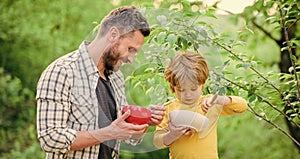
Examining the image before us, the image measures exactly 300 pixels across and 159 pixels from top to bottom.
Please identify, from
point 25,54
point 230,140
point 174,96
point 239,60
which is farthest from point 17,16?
point 174,96

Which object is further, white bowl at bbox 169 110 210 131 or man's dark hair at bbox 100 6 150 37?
white bowl at bbox 169 110 210 131

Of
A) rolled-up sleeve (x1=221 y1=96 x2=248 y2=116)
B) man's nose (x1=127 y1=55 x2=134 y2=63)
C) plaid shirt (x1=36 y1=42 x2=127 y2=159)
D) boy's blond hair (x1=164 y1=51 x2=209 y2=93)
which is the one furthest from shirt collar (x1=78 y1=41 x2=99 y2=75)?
rolled-up sleeve (x1=221 y1=96 x2=248 y2=116)

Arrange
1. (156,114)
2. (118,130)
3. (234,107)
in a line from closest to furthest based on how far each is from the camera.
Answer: (118,130), (156,114), (234,107)

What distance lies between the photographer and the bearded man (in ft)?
6.71

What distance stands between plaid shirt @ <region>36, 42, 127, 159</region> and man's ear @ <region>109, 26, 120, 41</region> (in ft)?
0.35

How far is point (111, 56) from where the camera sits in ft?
6.76

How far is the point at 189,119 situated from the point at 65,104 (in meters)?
0.35

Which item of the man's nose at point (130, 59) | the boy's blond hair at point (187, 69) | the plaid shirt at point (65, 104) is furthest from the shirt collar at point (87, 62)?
the boy's blond hair at point (187, 69)

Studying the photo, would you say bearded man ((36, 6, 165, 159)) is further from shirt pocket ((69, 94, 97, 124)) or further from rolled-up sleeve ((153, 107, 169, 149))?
rolled-up sleeve ((153, 107, 169, 149))

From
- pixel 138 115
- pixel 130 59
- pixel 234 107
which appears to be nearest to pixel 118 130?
pixel 138 115

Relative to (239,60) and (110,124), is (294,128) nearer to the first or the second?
(239,60)

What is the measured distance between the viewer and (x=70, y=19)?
556 cm

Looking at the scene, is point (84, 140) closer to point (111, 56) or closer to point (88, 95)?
point (88, 95)

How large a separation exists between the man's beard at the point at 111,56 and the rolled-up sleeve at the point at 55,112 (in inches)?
4.4
